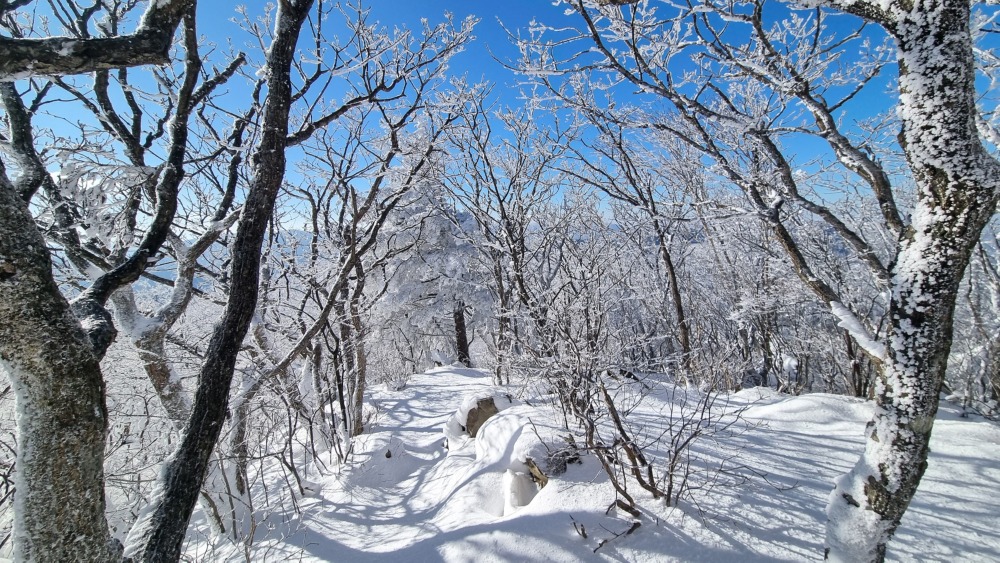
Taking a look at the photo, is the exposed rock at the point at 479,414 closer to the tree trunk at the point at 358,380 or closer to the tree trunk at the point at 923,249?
the tree trunk at the point at 358,380

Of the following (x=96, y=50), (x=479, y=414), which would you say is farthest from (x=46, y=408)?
(x=479, y=414)

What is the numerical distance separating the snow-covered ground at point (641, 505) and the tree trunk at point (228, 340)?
87.2 inches

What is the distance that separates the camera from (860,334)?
233 cm

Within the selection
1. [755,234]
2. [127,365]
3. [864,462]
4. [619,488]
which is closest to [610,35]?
[864,462]

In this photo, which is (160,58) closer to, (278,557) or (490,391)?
(278,557)

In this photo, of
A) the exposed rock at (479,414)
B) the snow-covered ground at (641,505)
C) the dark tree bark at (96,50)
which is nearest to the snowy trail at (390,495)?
the snow-covered ground at (641,505)

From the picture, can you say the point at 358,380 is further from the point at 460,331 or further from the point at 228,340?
the point at 460,331

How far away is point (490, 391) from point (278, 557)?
3.34 meters

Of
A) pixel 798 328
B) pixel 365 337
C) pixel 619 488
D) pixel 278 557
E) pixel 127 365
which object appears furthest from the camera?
pixel 798 328

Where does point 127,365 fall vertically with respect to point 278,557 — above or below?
above

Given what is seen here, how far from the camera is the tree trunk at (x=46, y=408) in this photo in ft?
3.66

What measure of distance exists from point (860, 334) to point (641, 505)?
1962 mm

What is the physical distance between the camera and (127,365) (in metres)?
8.58

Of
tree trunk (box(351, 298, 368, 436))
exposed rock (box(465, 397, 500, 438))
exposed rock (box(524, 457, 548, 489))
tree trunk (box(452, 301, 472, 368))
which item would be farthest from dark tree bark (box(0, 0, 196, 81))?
tree trunk (box(452, 301, 472, 368))
